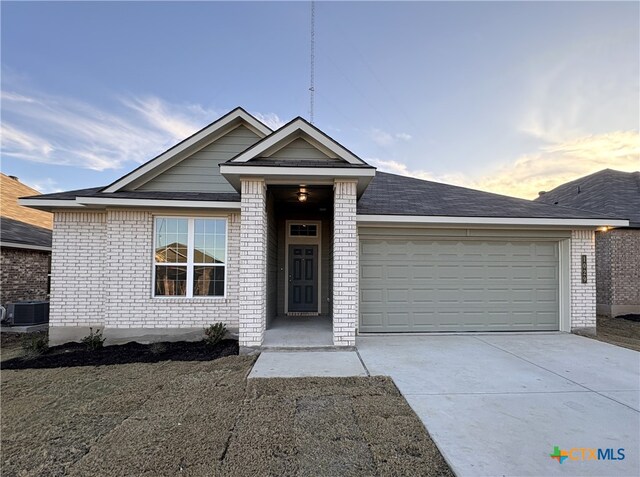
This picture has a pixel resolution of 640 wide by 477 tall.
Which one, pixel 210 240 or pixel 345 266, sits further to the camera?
pixel 210 240

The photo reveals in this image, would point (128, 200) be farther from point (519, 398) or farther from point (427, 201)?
point (519, 398)

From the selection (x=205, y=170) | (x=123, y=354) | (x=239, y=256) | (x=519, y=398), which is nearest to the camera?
(x=519, y=398)

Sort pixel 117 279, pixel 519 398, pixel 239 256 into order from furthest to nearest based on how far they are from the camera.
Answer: pixel 117 279
pixel 239 256
pixel 519 398

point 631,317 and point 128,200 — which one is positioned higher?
point 128,200

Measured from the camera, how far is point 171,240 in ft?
25.2

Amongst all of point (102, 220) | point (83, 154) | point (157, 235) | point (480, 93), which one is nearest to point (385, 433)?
point (157, 235)

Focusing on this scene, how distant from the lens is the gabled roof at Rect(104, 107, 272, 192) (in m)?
7.67

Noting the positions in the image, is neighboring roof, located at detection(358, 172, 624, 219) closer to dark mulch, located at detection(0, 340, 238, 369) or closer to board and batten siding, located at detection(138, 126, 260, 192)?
board and batten siding, located at detection(138, 126, 260, 192)

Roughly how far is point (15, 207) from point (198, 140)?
1181 centimetres

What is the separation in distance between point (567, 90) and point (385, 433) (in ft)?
39.1

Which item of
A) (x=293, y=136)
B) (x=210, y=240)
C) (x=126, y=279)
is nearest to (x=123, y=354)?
(x=126, y=279)

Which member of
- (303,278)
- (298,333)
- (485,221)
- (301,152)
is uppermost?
(301,152)

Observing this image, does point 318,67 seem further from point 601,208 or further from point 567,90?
point 601,208

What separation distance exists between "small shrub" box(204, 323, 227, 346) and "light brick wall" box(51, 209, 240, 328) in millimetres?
276
